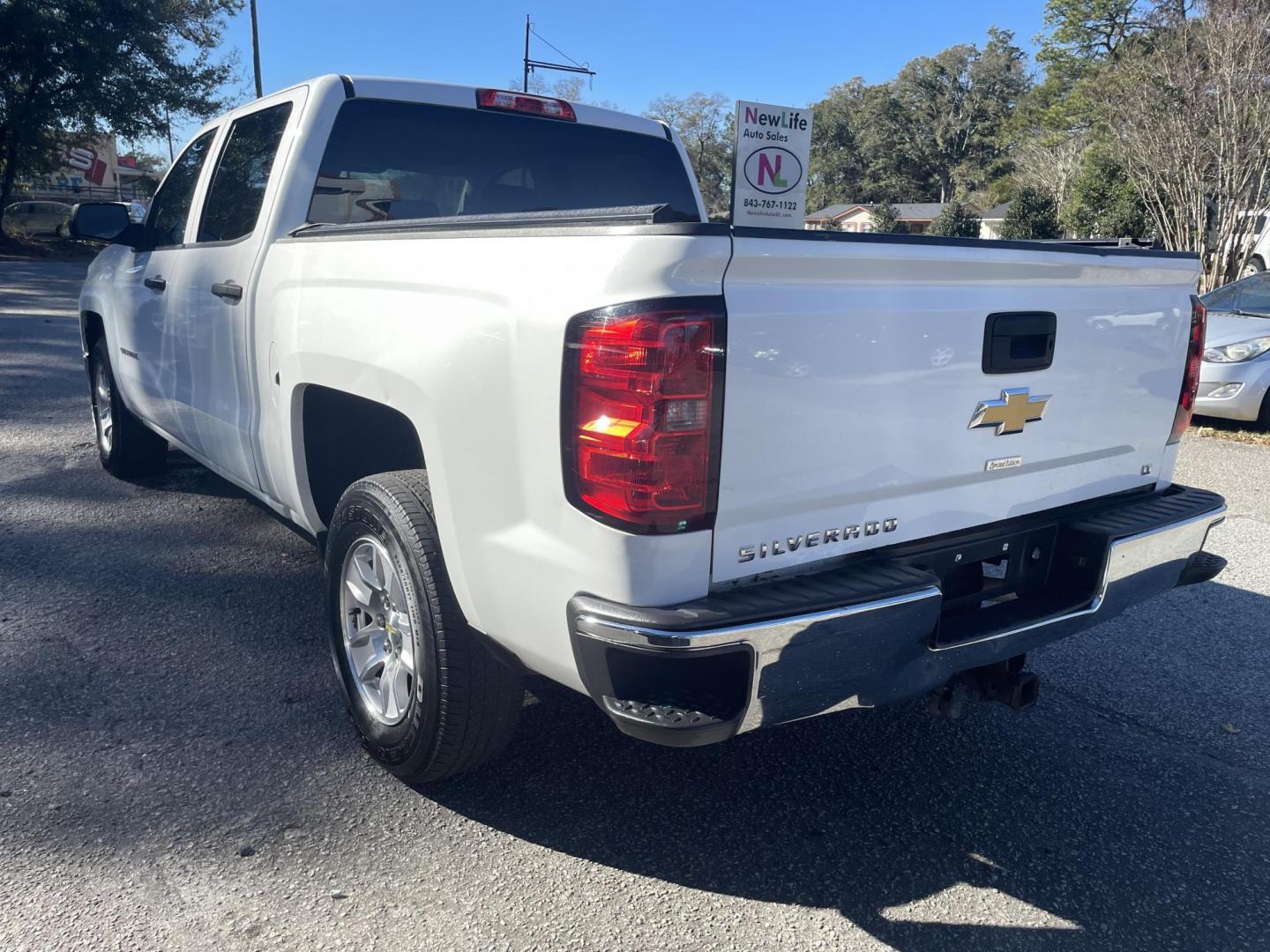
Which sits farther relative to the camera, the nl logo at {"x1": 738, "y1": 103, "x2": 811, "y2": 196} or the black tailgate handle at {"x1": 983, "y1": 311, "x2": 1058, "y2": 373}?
the nl logo at {"x1": 738, "y1": 103, "x2": 811, "y2": 196}

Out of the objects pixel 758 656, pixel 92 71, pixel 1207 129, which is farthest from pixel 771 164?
pixel 92 71

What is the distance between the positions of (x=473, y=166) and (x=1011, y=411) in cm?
235

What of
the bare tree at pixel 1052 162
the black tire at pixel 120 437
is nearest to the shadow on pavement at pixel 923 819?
the black tire at pixel 120 437

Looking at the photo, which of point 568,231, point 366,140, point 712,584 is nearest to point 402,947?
point 712,584

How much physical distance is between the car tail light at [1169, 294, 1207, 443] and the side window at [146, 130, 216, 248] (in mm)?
3959

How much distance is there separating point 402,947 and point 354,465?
66.6 inches

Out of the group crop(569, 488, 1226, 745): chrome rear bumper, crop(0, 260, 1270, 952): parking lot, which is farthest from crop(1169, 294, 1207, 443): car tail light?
crop(569, 488, 1226, 745): chrome rear bumper

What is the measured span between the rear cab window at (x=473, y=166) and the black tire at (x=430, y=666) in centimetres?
136

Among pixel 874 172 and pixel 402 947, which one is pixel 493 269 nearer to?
pixel 402 947

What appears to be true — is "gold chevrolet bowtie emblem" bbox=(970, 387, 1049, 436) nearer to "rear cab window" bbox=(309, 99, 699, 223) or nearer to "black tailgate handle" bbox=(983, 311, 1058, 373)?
"black tailgate handle" bbox=(983, 311, 1058, 373)

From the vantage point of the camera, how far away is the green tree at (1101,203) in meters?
21.9

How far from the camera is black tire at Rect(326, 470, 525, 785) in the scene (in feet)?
8.55

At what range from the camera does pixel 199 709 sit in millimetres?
3352

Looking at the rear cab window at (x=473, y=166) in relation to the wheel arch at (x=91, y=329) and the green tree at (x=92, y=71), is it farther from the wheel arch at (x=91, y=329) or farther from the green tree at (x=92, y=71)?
the green tree at (x=92, y=71)
